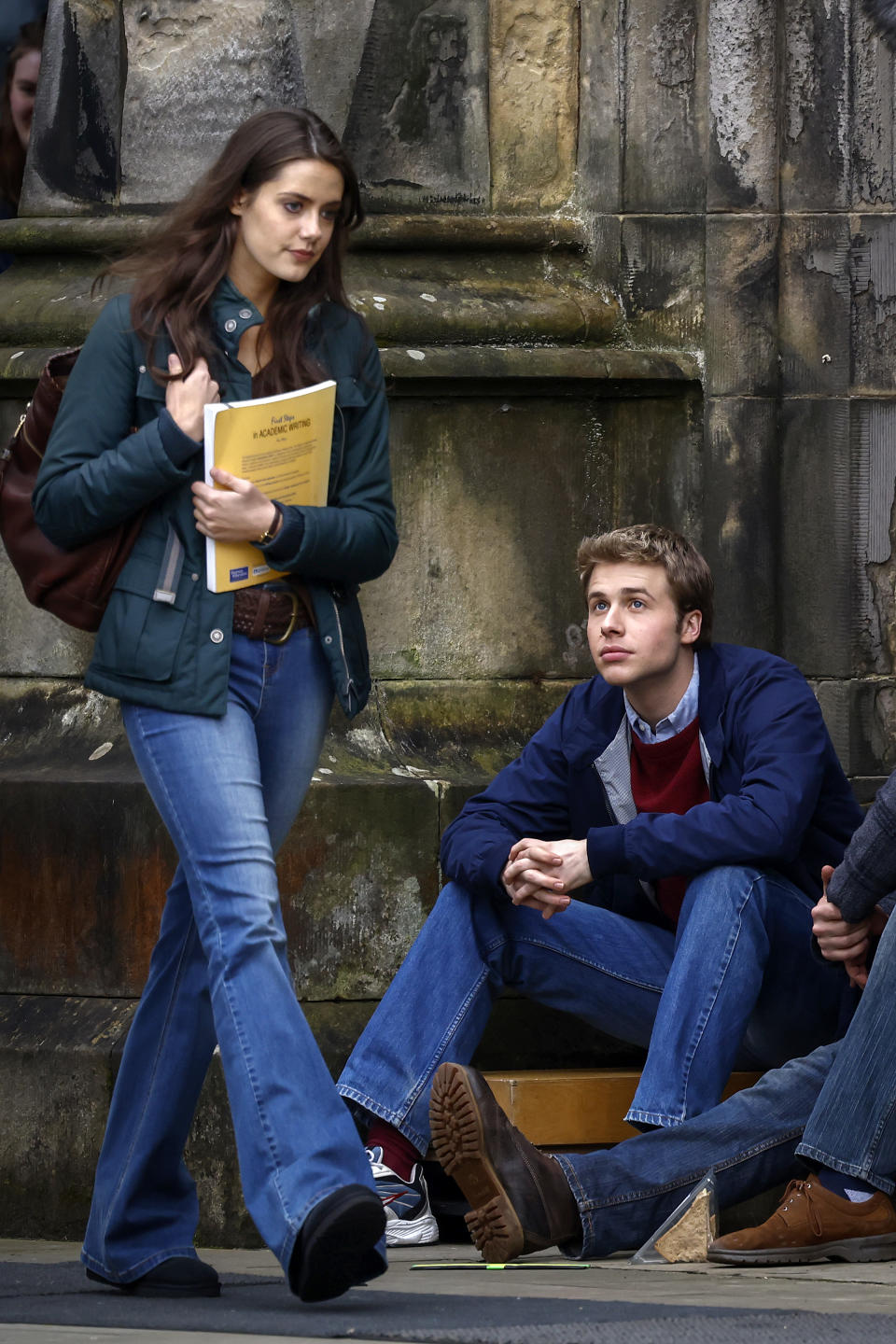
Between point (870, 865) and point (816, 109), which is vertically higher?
point (816, 109)

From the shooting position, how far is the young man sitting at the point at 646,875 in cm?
380

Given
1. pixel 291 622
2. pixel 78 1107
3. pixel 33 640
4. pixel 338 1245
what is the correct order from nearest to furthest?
pixel 338 1245
pixel 291 622
pixel 78 1107
pixel 33 640

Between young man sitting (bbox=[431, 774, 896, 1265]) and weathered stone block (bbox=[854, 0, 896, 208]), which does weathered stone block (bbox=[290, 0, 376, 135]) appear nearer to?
weathered stone block (bbox=[854, 0, 896, 208])

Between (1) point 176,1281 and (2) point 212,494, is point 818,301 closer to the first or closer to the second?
(2) point 212,494

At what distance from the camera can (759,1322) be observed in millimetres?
2734

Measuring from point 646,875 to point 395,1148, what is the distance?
72 cm

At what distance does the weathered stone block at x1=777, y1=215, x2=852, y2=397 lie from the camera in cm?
504

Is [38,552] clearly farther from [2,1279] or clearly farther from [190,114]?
[190,114]

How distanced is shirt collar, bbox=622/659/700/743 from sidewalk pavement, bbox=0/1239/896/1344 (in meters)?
1.09

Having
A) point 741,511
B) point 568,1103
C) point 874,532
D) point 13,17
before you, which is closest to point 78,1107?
point 568,1103

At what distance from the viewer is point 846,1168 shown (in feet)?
11.5

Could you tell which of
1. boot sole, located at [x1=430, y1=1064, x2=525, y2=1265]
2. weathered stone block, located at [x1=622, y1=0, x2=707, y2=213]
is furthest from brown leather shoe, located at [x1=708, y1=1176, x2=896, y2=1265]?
weathered stone block, located at [x1=622, y1=0, x2=707, y2=213]

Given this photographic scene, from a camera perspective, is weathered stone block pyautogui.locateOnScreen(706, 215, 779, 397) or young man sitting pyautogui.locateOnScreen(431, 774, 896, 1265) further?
weathered stone block pyautogui.locateOnScreen(706, 215, 779, 397)

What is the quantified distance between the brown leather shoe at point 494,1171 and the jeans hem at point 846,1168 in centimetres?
42
